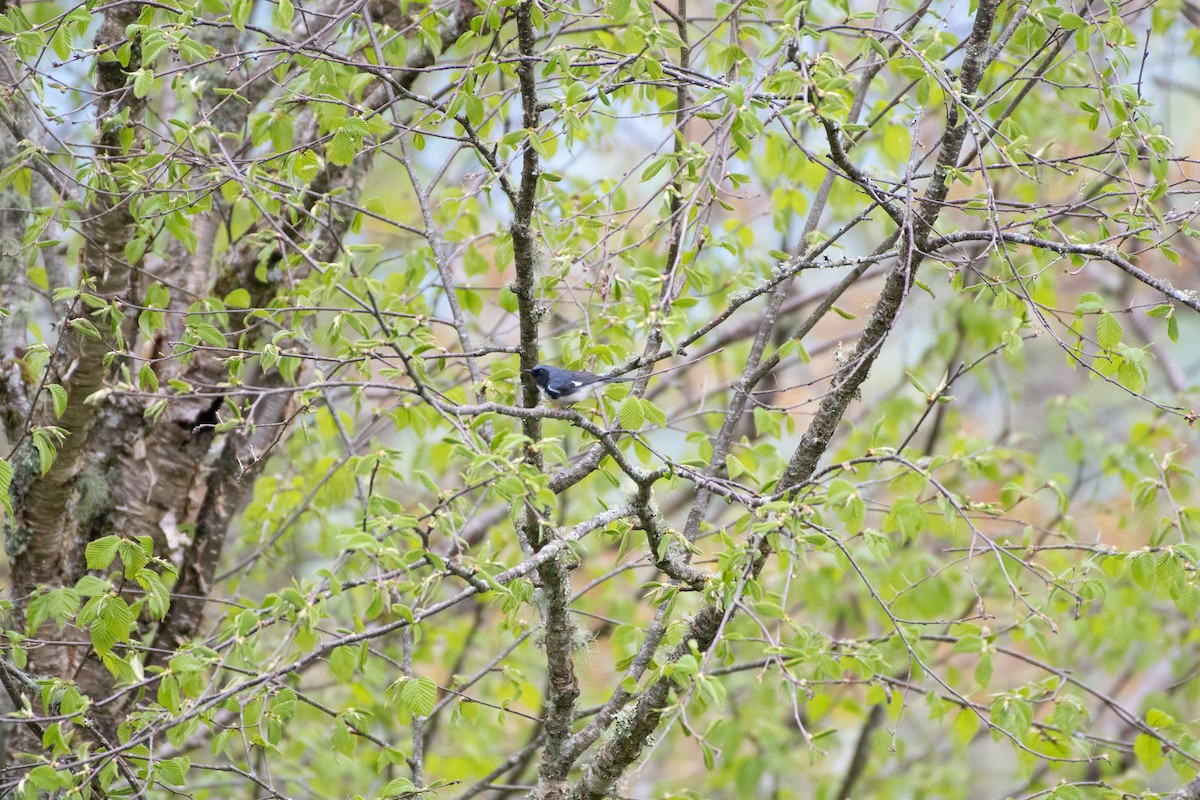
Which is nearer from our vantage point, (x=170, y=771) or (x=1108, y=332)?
(x=170, y=771)

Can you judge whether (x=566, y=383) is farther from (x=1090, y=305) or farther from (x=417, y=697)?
(x=1090, y=305)

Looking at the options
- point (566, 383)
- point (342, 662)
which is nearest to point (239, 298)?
point (566, 383)

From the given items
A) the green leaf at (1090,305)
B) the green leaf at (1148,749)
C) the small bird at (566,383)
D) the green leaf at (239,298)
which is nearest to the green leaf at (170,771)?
the small bird at (566,383)

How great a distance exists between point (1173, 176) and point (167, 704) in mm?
9153

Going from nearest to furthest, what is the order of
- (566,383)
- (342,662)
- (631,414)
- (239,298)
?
(342,662) → (631,414) → (566,383) → (239,298)

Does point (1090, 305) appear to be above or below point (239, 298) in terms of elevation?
above

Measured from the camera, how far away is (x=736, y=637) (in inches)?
87.8

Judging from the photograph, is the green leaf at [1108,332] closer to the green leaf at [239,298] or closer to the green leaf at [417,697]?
the green leaf at [417,697]

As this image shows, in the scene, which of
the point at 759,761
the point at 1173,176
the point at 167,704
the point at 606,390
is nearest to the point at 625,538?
the point at 606,390

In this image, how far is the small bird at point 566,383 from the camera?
Result: 2.60 metres

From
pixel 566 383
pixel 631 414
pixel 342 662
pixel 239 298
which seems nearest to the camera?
pixel 342 662

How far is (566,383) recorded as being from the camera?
9.01 ft

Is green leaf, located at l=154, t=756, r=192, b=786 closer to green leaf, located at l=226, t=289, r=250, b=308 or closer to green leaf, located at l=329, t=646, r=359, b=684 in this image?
green leaf, located at l=329, t=646, r=359, b=684

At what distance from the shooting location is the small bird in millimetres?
2602
